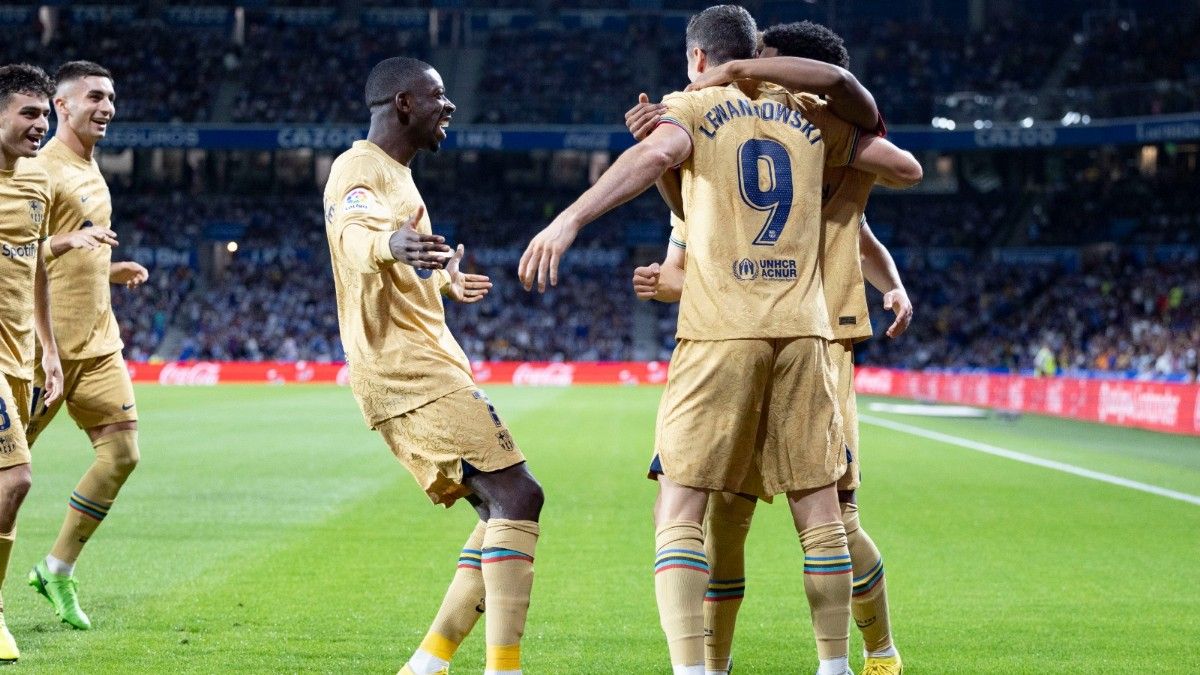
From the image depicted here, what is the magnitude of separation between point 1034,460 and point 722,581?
46.0 ft

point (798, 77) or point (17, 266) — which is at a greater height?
point (798, 77)

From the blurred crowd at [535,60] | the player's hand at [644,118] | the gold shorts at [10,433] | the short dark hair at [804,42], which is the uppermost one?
the blurred crowd at [535,60]

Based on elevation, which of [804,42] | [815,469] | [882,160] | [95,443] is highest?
[804,42]

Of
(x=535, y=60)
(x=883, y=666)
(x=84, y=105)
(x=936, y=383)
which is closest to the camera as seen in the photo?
(x=883, y=666)

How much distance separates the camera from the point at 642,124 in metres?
4.78

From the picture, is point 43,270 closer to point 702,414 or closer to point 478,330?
point 702,414

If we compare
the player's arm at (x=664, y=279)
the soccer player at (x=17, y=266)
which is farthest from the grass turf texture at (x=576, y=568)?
the player's arm at (x=664, y=279)

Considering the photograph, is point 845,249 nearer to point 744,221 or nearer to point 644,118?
point 744,221

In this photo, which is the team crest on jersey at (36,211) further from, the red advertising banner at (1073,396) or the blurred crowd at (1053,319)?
the blurred crowd at (1053,319)

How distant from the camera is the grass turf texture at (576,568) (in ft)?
21.1

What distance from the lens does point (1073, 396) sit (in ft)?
94.7

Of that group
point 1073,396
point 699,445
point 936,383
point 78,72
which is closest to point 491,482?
point 699,445

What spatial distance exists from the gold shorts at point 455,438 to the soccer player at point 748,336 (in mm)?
659

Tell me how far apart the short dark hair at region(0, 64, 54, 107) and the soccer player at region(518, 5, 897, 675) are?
2.95 meters
